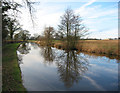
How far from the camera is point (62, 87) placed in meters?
3.96

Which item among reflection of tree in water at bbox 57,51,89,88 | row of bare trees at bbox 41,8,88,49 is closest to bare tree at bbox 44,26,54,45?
row of bare trees at bbox 41,8,88,49

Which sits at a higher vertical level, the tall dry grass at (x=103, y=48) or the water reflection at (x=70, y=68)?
the tall dry grass at (x=103, y=48)

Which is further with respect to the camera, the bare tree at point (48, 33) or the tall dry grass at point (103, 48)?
the bare tree at point (48, 33)

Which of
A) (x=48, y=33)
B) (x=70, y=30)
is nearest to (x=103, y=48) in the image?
(x=70, y=30)

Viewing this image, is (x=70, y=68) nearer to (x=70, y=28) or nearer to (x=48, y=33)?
(x=70, y=28)

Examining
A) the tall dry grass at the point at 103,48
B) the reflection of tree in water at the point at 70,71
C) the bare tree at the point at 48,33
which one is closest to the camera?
the reflection of tree in water at the point at 70,71

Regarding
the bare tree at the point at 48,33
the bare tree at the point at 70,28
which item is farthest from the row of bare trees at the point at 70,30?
the bare tree at the point at 48,33

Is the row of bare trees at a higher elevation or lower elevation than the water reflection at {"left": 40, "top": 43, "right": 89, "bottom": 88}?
higher

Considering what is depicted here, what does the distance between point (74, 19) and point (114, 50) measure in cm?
860

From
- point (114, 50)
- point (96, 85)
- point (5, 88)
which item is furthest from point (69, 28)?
point (5, 88)

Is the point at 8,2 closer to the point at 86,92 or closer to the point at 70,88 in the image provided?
the point at 70,88

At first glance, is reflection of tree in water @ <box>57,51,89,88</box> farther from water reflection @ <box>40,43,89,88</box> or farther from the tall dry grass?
the tall dry grass

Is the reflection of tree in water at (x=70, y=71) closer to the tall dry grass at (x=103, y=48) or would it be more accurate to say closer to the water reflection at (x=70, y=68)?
the water reflection at (x=70, y=68)

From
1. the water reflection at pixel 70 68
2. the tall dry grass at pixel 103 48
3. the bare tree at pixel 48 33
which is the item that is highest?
the bare tree at pixel 48 33
